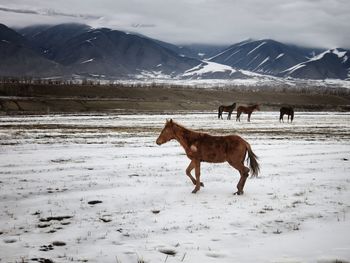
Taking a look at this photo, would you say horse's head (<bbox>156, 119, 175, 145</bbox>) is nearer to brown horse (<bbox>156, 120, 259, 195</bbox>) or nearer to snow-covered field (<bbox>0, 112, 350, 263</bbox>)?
brown horse (<bbox>156, 120, 259, 195</bbox>)

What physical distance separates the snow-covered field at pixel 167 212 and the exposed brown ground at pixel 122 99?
159ft

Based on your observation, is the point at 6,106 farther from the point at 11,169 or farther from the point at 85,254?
the point at 85,254

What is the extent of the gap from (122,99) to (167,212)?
232 feet

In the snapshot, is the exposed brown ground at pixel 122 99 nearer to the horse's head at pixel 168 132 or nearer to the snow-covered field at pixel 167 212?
the snow-covered field at pixel 167 212

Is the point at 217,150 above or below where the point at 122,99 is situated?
above

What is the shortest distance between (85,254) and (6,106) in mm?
58341

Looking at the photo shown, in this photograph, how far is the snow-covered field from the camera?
21.2ft

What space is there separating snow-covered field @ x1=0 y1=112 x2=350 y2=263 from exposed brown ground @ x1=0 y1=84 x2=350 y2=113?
48565 mm

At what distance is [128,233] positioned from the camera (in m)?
7.36

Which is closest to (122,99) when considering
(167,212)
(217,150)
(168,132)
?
(168,132)

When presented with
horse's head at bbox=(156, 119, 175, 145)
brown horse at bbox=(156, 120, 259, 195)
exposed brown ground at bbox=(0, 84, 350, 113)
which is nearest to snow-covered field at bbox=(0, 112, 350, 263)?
brown horse at bbox=(156, 120, 259, 195)

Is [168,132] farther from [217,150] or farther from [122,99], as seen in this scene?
[122,99]

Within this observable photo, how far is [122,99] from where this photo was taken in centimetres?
7800

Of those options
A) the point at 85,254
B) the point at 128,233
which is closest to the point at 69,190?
the point at 128,233
